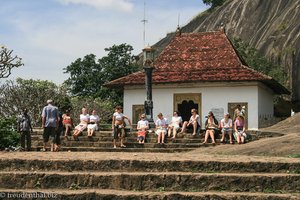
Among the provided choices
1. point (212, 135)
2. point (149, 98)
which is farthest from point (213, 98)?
point (212, 135)

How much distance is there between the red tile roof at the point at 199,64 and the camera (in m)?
26.9

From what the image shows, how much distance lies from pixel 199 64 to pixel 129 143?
1123 centimetres

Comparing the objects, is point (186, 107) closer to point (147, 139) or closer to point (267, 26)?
point (147, 139)

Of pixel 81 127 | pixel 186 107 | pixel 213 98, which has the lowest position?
pixel 81 127

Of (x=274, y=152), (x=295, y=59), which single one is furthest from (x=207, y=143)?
(x=295, y=59)

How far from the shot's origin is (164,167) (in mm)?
10047

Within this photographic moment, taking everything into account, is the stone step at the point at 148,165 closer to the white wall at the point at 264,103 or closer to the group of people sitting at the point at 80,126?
the group of people sitting at the point at 80,126

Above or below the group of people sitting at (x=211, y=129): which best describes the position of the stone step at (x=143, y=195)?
below

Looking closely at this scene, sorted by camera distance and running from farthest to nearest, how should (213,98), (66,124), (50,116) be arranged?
1. (213,98)
2. (66,124)
3. (50,116)

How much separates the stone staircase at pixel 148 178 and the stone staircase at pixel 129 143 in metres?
6.98

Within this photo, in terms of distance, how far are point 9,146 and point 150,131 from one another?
5225mm

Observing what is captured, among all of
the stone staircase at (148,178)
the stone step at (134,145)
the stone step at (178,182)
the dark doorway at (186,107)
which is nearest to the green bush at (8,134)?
the stone step at (134,145)

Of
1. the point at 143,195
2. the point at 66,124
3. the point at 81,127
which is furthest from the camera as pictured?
the point at 81,127

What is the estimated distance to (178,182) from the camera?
367 inches
